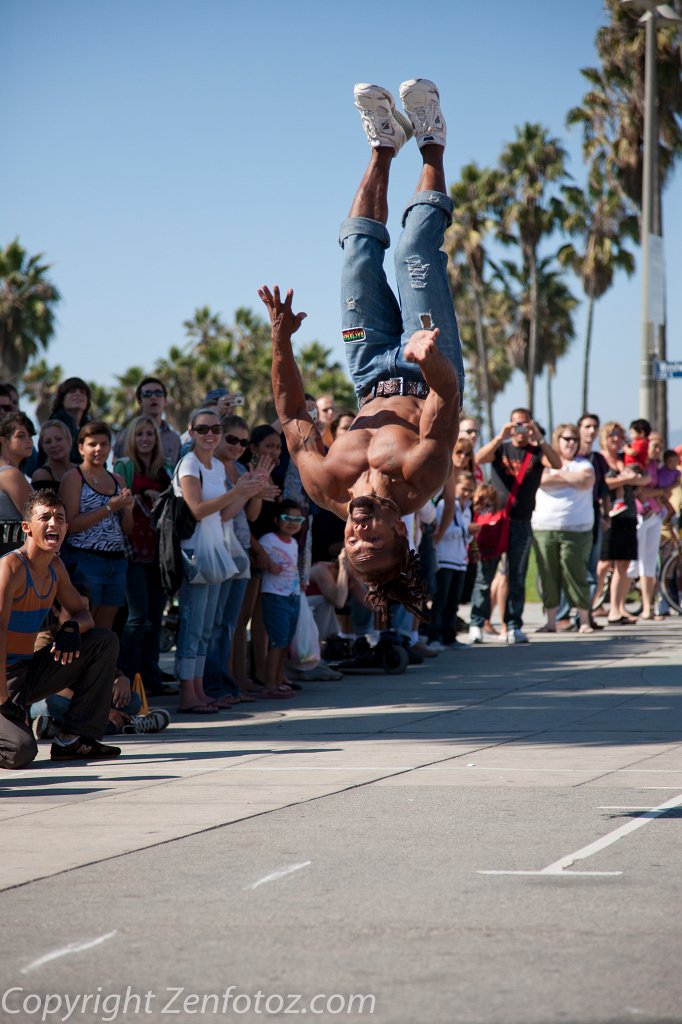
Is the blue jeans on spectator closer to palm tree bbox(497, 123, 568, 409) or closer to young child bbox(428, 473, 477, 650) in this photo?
young child bbox(428, 473, 477, 650)

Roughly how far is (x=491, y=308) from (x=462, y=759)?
5657 cm

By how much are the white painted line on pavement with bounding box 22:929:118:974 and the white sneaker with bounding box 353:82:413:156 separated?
455 cm

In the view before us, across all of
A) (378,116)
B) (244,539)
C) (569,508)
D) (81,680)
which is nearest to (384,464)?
(378,116)

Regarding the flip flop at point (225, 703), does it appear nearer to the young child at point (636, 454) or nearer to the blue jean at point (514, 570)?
the blue jean at point (514, 570)

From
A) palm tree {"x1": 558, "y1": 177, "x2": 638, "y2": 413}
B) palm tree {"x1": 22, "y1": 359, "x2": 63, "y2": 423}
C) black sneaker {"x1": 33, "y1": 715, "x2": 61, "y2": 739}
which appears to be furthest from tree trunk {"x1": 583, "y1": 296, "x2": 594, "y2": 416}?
black sneaker {"x1": 33, "y1": 715, "x2": 61, "y2": 739}

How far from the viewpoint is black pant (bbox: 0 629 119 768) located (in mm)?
7805

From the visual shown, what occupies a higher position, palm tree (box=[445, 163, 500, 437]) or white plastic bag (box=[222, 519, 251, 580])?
palm tree (box=[445, 163, 500, 437])

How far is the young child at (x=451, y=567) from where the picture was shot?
523 inches

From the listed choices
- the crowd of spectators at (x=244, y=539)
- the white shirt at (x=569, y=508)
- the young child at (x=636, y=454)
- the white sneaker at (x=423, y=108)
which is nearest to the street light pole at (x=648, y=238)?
the young child at (x=636, y=454)

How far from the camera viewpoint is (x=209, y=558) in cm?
946

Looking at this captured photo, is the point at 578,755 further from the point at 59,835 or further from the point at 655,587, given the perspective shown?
the point at 655,587

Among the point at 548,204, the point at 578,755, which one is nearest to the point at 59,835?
the point at 578,755

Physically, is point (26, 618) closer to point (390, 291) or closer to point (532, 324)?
point (390, 291)

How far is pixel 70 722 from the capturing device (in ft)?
25.8
